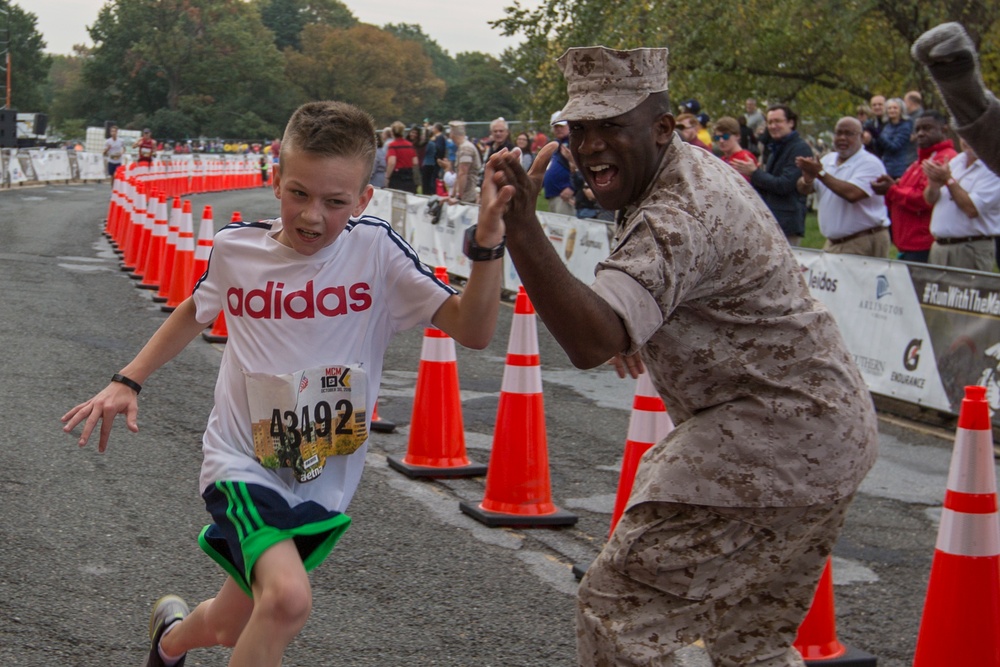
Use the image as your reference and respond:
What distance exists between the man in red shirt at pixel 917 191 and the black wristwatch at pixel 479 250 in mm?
8390

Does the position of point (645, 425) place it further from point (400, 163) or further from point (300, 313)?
point (400, 163)

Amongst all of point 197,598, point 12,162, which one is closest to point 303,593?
point 197,598

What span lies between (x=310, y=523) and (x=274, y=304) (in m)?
0.58

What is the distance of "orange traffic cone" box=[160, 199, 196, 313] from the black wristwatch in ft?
34.5

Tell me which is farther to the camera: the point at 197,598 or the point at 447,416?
the point at 447,416

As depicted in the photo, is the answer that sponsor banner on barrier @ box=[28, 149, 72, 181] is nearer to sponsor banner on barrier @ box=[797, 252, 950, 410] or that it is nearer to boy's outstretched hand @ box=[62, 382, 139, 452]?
sponsor banner on barrier @ box=[797, 252, 950, 410]

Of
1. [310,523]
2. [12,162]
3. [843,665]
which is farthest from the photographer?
[12,162]

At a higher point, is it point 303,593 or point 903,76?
point 903,76

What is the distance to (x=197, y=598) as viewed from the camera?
4992mm

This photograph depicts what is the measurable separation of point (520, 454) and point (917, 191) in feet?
19.8

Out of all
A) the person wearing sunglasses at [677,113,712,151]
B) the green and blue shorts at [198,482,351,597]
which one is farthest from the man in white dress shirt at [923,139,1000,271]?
the green and blue shorts at [198,482,351,597]

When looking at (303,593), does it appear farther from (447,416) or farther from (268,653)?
(447,416)

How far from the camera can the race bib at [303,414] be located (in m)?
3.36

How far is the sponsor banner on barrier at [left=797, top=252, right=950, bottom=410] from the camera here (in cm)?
971
